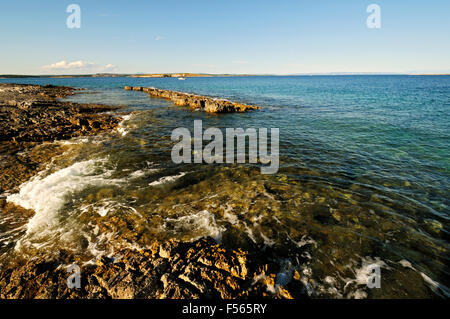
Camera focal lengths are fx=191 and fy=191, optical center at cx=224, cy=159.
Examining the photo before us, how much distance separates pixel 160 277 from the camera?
562 cm

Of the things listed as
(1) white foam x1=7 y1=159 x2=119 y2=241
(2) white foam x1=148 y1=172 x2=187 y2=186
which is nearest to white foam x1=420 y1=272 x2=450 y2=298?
(2) white foam x1=148 y1=172 x2=187 y2=186

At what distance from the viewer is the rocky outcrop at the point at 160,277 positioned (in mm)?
5277

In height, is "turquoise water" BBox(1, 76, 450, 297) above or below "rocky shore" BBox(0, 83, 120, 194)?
below

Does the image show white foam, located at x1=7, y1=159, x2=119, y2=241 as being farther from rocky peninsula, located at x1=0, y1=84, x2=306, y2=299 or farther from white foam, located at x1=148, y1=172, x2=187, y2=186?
white foam, located at x1=148, y1=172, x2=187, y2=186

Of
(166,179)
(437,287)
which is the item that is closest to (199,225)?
(166,179)

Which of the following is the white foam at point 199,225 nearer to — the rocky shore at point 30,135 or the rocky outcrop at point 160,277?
the rocky outcrop at point 160,277

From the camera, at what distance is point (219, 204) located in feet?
32.4

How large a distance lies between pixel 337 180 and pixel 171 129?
62.1 feet

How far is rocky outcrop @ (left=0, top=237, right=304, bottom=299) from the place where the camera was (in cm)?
528

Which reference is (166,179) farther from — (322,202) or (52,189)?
(322,202)

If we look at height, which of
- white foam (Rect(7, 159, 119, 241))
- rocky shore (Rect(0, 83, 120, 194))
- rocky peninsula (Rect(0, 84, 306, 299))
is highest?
rocky shore (Rect(0, 83, 120, 194))

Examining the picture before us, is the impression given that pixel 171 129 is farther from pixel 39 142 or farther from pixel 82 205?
pixel 82 205

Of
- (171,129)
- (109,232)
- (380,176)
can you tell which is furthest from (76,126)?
(380,176)
